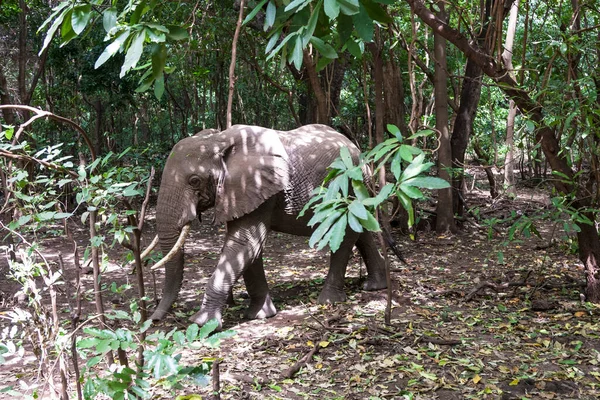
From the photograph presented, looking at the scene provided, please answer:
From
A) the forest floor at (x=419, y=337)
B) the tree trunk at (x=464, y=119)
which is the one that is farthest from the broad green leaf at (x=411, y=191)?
the tree trunk at (x=464, y=119)

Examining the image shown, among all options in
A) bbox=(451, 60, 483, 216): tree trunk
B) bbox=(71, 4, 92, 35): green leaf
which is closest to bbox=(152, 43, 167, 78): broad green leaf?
bbox=(71, 4, 92, 35): green leaf

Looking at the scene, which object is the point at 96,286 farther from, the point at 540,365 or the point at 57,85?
the point at 57,85

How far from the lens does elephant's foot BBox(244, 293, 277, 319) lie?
18.8ft

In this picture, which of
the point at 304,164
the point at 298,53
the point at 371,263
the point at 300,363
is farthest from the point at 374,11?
the point at 371,263

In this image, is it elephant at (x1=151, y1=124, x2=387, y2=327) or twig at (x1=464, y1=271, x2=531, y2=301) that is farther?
Answer: twig at (x1=464, y1=271, x2=531, y2=301)

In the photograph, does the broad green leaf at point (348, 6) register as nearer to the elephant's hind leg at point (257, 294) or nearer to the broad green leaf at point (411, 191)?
the broad green leaf at point (411, 191)

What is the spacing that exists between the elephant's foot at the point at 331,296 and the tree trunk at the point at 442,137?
3507 mm

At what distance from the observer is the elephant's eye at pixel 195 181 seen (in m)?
5.40

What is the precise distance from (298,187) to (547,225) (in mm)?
5985

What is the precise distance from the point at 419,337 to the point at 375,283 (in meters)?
1.70

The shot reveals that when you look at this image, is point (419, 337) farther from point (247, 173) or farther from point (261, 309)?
point (247, 173)

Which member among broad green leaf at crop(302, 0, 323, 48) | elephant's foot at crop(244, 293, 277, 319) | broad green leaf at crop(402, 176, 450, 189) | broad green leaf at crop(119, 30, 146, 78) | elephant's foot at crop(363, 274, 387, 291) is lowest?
elephant's foot at crop(244, 293, 277, 319)

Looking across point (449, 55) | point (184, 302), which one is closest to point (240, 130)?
point (184, 302)

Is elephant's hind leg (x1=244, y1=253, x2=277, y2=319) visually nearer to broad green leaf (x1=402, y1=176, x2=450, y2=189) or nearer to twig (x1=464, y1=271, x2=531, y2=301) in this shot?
twig (x1=464, y1=271, x2=531, y2=301)
